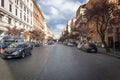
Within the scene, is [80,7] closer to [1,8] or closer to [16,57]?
[1,8]

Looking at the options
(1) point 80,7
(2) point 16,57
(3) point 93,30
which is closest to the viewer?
(2) point 16,57

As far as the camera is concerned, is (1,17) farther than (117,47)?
Yes

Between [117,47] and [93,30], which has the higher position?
[93,30]

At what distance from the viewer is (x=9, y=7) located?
4416 centimetres

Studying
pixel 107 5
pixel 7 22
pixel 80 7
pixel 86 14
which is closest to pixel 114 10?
pixel 107 5

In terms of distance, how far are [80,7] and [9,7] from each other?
56.3m

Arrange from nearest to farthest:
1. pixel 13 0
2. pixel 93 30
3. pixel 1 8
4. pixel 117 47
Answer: pixel 117 47 < pixel 1 8 < pixel 13 0 < pixel 93 30

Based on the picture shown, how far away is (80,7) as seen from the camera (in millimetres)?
94500

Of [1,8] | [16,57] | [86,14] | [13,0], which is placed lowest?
[16,57]

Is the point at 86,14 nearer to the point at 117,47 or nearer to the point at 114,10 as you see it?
the point at 114,10

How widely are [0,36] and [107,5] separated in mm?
24148

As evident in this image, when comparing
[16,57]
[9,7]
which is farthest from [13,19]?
[16,57]

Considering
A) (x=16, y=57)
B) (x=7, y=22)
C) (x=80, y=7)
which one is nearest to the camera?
(x=16, y=57)

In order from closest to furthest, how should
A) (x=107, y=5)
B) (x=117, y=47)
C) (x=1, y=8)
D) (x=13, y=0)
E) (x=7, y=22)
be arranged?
(x=107, y=5) → (x=117, y=47) → (x=1, y=8) → (x=7, y=22) → (x=13, y=0)
